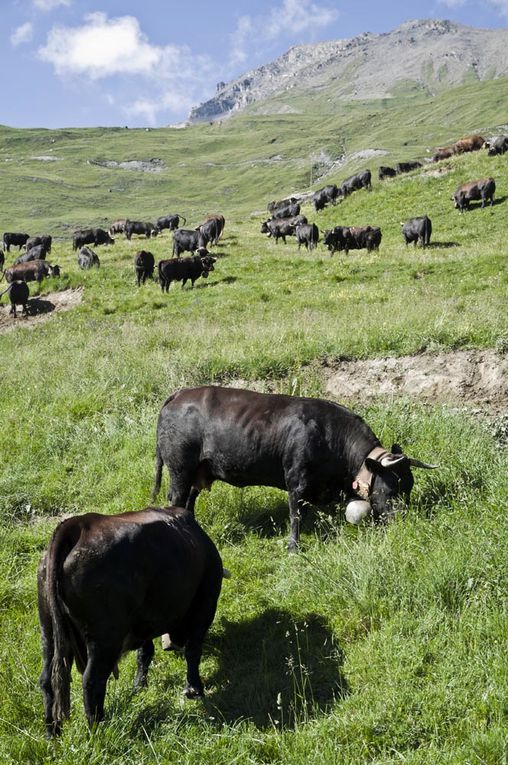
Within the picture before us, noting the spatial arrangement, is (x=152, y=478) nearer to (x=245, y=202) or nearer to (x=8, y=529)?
(x=8, y=529)

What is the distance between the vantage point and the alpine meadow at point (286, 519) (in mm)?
3961

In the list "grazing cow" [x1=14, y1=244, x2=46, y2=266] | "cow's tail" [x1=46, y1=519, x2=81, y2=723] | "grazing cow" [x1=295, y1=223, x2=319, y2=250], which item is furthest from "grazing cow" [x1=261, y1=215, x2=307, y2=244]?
"cow's tail" [x1=46, y1=519, x2=81, y2=723]

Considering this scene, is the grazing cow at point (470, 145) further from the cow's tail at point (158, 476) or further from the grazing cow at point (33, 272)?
the cow's tail at point (158, 476)

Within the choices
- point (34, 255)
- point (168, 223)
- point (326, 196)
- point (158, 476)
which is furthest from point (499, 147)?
point (158, 476)

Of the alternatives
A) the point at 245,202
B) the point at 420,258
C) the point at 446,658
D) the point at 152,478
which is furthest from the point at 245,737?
the point at 245,202

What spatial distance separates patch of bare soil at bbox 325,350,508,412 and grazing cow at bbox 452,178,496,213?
21.1 metres

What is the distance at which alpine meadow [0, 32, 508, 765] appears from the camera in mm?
3961

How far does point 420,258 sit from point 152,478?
17008 mm

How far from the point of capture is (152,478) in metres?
8.05

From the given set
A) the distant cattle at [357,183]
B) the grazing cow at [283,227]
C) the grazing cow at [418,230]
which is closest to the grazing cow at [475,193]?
the grazing cow at [418,230]

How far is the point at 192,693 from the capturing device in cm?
455

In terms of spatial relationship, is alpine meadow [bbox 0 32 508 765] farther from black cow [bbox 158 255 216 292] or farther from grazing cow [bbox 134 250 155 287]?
grazing cow [bbox 134 250 155 287]

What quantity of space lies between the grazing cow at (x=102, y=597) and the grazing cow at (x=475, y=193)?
2833cm

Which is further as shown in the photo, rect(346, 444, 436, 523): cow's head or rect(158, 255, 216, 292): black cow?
rect(158, 255, 216, 292): black cow
